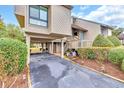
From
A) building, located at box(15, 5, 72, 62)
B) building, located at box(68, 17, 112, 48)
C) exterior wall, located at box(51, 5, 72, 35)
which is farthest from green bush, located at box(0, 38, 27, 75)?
building, located at box(68, 17, 112, 48)

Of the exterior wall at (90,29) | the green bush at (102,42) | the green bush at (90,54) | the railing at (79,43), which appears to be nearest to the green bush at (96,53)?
the green bush at (90,54)

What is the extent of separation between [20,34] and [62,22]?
45.7 feet

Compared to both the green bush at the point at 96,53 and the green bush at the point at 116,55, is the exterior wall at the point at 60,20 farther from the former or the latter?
the green bush at the point at 116,55

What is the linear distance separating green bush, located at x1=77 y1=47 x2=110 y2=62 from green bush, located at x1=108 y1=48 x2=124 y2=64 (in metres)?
0.67

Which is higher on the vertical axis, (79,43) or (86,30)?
(86,30)

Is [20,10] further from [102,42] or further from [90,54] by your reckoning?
[102,42]

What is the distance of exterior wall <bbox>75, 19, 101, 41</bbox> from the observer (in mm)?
17706

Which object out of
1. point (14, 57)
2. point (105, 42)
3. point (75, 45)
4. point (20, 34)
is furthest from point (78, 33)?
point (14, 57)

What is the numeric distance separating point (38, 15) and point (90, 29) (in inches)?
418

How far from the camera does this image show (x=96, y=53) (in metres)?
10.6

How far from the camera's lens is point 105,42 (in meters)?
11.7

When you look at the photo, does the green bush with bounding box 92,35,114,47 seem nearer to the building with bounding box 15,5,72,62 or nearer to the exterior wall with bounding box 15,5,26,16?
the building with bounding box 15,5,72,62

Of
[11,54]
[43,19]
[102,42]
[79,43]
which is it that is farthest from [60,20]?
[11,54]

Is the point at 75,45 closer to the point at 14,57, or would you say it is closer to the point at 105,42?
the point at 105,42
